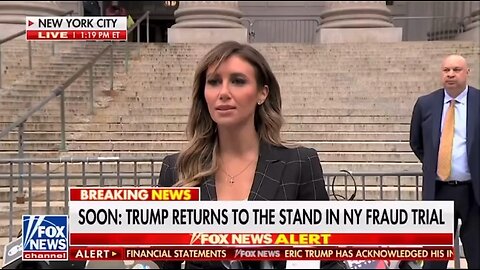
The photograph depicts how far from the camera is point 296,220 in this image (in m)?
1.79

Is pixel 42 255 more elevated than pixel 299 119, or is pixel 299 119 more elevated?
pixel 299 119

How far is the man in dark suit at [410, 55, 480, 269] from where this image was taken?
402cm

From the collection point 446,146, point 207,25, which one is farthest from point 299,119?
point 207,25

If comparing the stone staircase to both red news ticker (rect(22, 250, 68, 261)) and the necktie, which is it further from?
red news ticker (rect(22, 250, 68, 261))

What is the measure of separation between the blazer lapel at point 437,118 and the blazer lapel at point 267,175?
2.37 metres

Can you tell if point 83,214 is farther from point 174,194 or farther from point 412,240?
point 412,240

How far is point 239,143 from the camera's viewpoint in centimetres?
A: 218

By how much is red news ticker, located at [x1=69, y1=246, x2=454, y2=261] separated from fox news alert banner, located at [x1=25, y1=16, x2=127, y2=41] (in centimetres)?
705

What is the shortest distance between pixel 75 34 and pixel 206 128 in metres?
6.79

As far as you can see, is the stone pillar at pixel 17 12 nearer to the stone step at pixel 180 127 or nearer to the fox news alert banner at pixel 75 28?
the stone step at pixel 180 127

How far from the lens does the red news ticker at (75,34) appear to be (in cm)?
840

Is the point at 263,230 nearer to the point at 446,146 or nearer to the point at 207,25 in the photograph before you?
the point at 446,146

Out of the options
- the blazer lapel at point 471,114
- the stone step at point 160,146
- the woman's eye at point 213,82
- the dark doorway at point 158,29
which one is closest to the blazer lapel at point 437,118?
the blazer lapel at point 471,114

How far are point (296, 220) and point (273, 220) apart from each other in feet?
0.25
